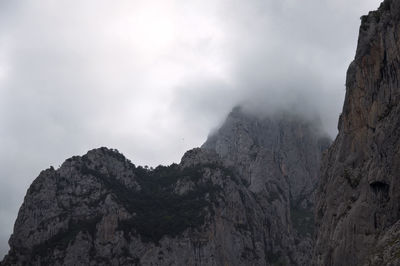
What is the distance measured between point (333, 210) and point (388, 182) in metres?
22.4

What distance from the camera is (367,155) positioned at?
83.8m

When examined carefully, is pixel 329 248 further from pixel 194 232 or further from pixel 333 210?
pixel 194 232

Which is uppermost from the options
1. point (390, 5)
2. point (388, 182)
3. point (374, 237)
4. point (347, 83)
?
point (390, 5)

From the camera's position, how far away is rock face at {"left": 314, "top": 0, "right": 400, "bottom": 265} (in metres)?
71.7

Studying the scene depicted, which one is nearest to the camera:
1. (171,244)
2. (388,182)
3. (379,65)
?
(388,182)

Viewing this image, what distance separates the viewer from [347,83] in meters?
95.6

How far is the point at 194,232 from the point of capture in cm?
19962

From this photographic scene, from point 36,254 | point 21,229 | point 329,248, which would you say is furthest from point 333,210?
point 21,229

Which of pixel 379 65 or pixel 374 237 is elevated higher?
pixel 379 65

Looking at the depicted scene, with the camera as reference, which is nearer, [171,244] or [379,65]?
[379,65]

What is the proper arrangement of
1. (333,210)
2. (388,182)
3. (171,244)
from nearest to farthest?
(388,182), (333,210), (171,244)

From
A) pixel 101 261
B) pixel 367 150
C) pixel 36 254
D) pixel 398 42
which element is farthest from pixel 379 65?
pixel 36 254

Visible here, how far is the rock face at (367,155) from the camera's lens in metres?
71.7

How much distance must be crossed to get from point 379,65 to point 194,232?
12901 cm
